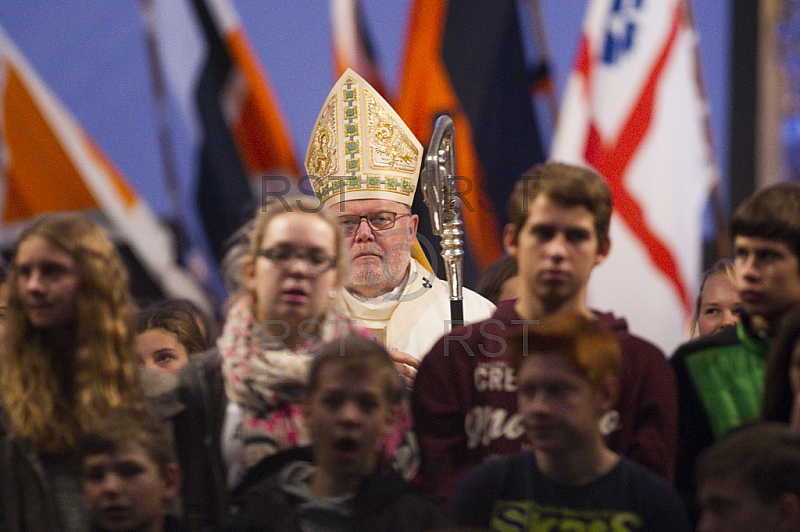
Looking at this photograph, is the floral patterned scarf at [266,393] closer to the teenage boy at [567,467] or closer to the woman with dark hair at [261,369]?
the woman with dark hair at [261,369]

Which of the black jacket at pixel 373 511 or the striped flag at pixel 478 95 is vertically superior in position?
the striped flag at pixel 478 95

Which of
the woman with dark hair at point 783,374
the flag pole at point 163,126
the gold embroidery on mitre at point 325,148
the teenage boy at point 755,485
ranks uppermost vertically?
the flag pole at point 163,126

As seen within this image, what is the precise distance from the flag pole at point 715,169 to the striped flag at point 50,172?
144 inches

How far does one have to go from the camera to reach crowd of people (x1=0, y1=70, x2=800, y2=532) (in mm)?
2814

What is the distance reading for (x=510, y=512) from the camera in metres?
2.84

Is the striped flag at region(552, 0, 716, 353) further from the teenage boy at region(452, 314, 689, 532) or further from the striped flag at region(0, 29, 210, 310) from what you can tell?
the teenage boy at region(452, 314, 689, 532)

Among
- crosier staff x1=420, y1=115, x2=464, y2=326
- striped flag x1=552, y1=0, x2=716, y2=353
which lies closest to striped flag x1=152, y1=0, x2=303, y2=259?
striped flag x1=552, y1=0, x2=716, y2=353

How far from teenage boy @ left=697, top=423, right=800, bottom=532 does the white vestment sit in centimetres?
215

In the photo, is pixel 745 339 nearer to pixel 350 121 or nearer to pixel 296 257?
pixel 296 257

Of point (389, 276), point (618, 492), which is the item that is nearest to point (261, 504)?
point (618, 492)

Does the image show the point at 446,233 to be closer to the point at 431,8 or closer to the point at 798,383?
the point at 798,383

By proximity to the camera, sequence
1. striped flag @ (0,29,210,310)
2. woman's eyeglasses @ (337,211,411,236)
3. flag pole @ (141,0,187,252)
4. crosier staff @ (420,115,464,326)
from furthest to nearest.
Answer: striped flag @ (0,29,210,310), flag pole @ (141,0,187,252), woman's eyeglasses @ (337,211,411,236), crosier staff @ (420,115,464,326)

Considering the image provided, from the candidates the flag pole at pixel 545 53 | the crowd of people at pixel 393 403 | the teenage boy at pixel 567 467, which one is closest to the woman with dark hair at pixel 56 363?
the crowd of people at pixel 393 403

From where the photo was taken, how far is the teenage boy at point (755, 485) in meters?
2.55
